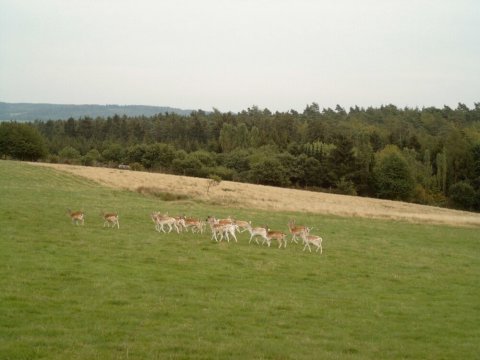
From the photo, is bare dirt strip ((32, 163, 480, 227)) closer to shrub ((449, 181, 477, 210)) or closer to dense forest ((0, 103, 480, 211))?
dense forest ((0, 103, 480, 211))

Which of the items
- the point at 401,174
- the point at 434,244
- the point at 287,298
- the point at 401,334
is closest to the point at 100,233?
Answer: the point at 287,298

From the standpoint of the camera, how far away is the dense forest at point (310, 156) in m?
91.4

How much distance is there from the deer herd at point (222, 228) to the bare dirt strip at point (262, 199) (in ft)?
62.9

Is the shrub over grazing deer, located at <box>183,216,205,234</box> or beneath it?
over

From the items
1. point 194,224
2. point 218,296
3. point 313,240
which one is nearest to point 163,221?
point 194,224

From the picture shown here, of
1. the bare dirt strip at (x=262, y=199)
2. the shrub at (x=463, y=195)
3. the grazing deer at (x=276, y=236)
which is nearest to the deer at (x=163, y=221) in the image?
the grazing deer at (x=276, y=236)

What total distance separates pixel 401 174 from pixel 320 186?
15152mm

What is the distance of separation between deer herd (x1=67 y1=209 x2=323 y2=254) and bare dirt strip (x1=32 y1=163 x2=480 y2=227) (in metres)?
19.2

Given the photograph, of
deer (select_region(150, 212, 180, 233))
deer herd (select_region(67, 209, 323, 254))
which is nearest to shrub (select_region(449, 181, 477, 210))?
deer herd (select_region(67, 209, 323, 254))

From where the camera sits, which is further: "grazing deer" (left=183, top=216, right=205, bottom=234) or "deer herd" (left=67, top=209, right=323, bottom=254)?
"grazing deer" (left=183, top=216, right=205, bottom=234)

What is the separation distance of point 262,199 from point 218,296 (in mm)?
39799

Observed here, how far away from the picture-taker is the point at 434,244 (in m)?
33.1

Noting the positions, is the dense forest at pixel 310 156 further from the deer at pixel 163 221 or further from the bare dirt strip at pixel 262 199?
the deer at pixel 163 221

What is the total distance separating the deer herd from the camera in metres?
26.2
